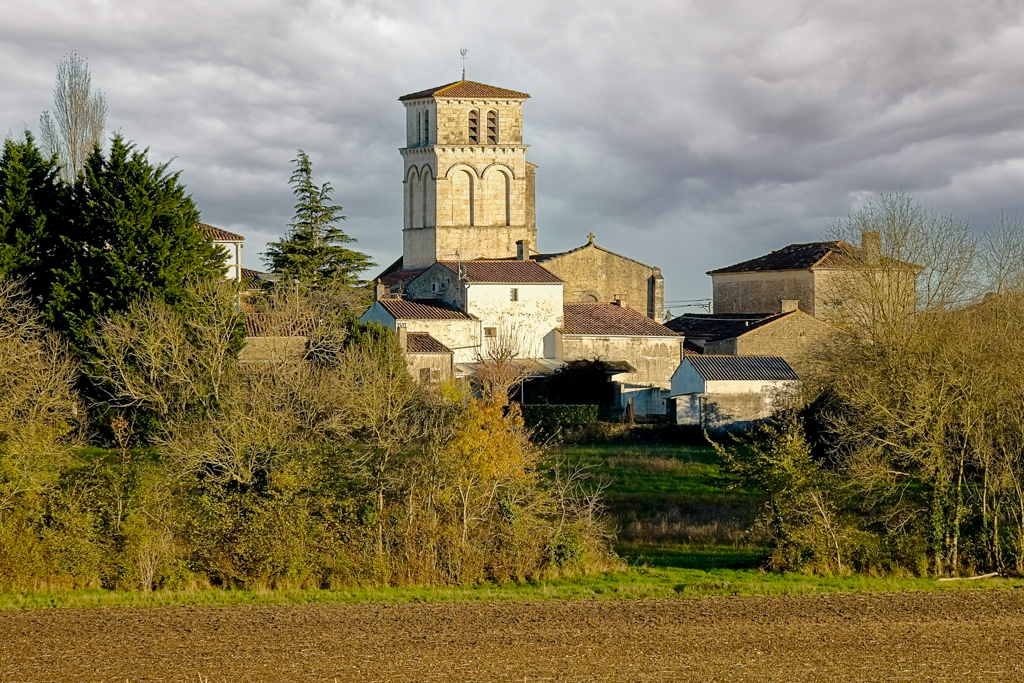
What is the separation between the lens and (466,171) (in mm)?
56969

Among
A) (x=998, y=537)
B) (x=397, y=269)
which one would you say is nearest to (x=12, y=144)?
(x=998, y=537)

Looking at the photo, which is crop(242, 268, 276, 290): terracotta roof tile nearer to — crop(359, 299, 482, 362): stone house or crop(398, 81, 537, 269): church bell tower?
crop(359, 299, 482, 362): stone house

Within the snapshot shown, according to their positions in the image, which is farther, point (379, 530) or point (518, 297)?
point (518, 297)

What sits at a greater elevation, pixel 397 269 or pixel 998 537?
pixel 397 269

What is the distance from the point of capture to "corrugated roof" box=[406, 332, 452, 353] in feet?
124

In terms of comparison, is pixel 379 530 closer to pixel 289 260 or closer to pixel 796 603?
pixel 796 603

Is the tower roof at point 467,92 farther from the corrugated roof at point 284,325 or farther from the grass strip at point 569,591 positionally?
the grass strip at point 569,591

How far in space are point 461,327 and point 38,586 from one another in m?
25.7

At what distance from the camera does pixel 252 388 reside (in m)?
22.3

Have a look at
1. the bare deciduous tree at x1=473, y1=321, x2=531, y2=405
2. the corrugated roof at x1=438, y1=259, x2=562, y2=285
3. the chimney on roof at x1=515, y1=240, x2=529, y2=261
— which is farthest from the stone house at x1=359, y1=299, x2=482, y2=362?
the chimney on roof at x1=515, y1=240, x2=529, y2=261

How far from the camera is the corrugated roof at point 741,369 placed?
35688mm

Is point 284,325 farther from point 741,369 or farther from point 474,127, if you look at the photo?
point 474,127

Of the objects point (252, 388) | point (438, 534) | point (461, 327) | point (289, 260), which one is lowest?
point (438, 534)

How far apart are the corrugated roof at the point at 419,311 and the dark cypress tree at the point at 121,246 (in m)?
12.1
